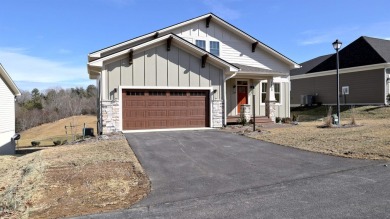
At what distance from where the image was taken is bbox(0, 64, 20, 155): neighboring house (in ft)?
74.6

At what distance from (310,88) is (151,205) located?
28987 mm

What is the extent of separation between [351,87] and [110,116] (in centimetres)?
2127

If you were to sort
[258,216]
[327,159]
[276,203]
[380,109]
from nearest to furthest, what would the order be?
1. [258,216]
2. [276,203]
3. [327,159]
4. [380,109]

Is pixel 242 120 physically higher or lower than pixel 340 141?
higher

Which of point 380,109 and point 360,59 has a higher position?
point 360,59

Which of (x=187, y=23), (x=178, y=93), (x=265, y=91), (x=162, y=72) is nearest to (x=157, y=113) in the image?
(x=178, y=93)

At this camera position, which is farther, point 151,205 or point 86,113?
point 86,113

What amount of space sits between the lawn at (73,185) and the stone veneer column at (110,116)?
4.59 m

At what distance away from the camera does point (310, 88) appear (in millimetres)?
31234

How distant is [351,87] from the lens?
26.7 meters

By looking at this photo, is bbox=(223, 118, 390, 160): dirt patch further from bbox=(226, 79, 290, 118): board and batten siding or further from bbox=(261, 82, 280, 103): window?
bbox=(261, 82, 280, 103): window

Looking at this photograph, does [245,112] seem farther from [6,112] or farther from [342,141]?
[6,112]

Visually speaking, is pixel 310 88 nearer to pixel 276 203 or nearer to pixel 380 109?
pixel 380 109

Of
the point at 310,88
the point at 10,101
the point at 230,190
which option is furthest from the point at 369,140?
the point at 10,101
